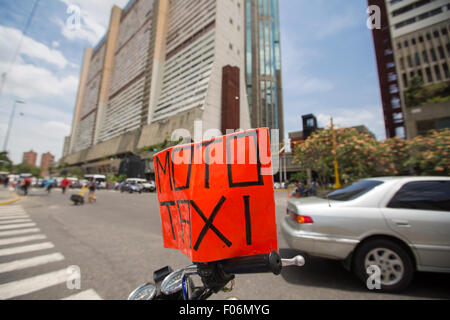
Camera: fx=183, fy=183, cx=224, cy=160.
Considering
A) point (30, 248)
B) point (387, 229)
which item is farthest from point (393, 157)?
point (30, 248)

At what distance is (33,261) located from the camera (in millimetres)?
2996

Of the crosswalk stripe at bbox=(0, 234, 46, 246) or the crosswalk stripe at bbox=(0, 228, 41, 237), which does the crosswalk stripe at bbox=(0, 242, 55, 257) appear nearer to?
the crosswalk stripe at bbox=(0, 234, 46, 246)

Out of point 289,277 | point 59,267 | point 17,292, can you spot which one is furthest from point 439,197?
point 59,267

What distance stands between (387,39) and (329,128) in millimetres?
35890

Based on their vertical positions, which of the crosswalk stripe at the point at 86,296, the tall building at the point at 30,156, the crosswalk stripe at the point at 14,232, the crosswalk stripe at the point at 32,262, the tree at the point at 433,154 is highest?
the tall building at the point at 30,156

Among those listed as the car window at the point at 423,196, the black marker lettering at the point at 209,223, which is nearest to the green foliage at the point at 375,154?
the car window at the point at 423,196

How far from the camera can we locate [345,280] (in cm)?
238

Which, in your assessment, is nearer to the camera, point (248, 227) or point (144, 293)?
point (248, 227)

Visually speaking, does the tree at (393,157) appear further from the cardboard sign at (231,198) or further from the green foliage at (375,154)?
the cardboard sign at (231,198)

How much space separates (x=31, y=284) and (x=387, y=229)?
4440mm

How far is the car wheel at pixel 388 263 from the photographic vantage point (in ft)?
6.66

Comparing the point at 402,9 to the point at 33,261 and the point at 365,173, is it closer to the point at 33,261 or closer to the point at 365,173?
the point at 365,173

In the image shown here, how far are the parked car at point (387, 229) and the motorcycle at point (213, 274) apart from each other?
6.15 ft

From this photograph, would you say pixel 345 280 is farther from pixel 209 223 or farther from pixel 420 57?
pixel 420 57
